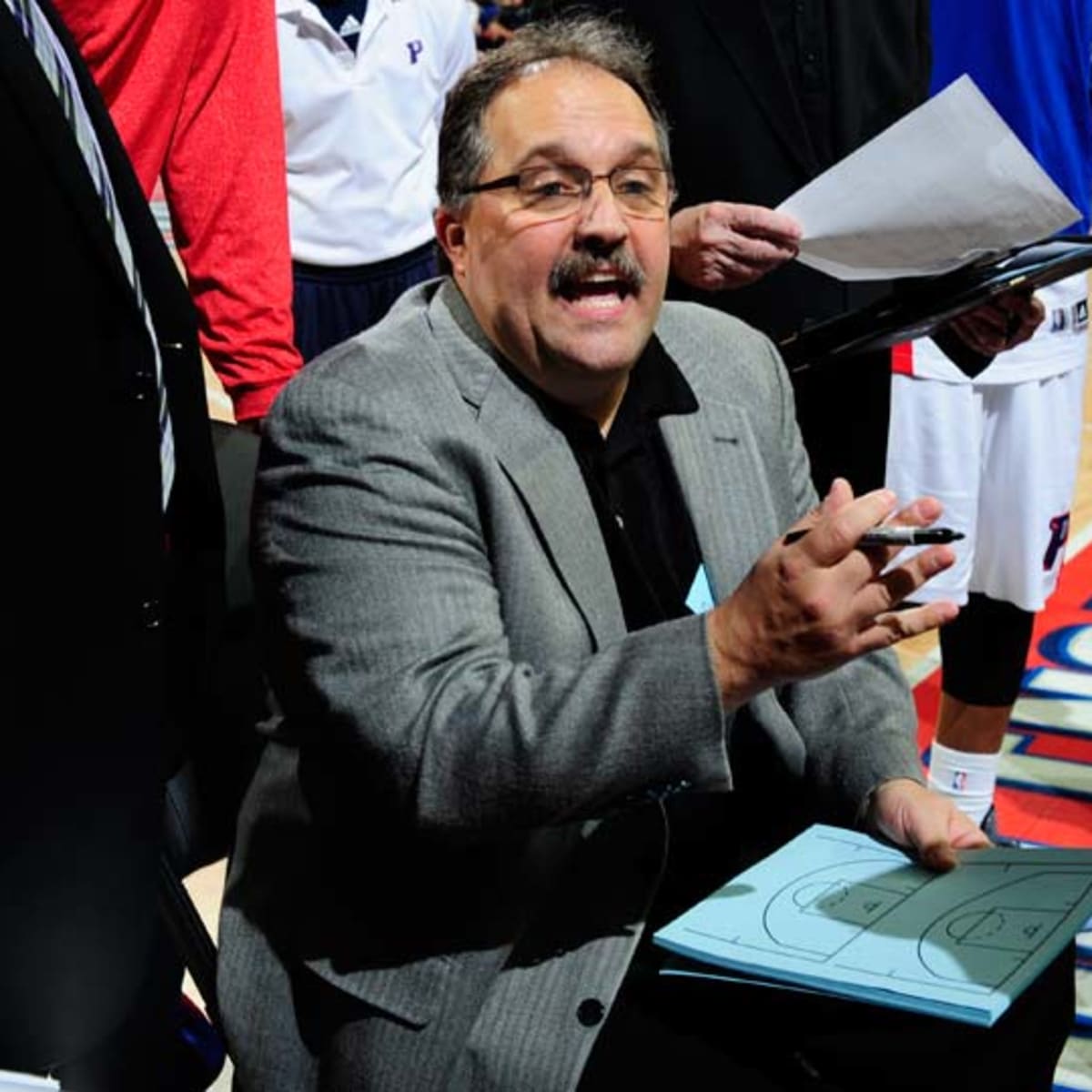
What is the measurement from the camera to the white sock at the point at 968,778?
9.57 ft

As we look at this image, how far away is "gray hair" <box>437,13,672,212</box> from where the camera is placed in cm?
160

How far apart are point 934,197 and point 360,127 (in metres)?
1.88

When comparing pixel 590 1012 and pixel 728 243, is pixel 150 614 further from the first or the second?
pixel 728 243

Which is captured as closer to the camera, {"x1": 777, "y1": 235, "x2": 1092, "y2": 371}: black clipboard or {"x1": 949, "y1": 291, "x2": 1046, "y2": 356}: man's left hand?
{"x1": 777, "y1": 235, "x2": 1092, "y2": 371}: black clipboard

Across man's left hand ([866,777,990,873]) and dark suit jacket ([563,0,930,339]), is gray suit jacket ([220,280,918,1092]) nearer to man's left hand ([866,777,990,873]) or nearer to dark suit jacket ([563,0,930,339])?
man's left hand ([866,777,990,873])

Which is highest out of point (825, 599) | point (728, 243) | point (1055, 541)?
point (728, 243)

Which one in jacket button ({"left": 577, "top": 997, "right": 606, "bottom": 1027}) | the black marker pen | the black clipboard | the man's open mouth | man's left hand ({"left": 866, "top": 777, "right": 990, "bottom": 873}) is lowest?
jacket button ({"left": 577, "top": 997, "right": 606, "bottom": 1027})

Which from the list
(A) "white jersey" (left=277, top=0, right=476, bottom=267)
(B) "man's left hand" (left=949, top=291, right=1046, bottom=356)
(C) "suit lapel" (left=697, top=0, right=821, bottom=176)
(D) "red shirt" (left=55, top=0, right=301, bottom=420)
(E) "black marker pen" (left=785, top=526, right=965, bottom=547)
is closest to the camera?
(E) "black marker pen" (left=785, top=526, right=965, bottom=547)

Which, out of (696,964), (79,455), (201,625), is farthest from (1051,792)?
(79,455)

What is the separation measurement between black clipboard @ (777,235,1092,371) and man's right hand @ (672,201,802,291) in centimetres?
12

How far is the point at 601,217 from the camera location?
157 centimetres

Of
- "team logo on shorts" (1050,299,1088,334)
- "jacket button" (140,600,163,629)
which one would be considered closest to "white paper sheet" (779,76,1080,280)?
"jacket button" (140,600,163,629)

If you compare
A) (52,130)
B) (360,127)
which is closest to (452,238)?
(52,130)

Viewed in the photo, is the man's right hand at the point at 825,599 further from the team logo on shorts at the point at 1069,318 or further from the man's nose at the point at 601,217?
the team logo on shorts at the point at 1069,318
